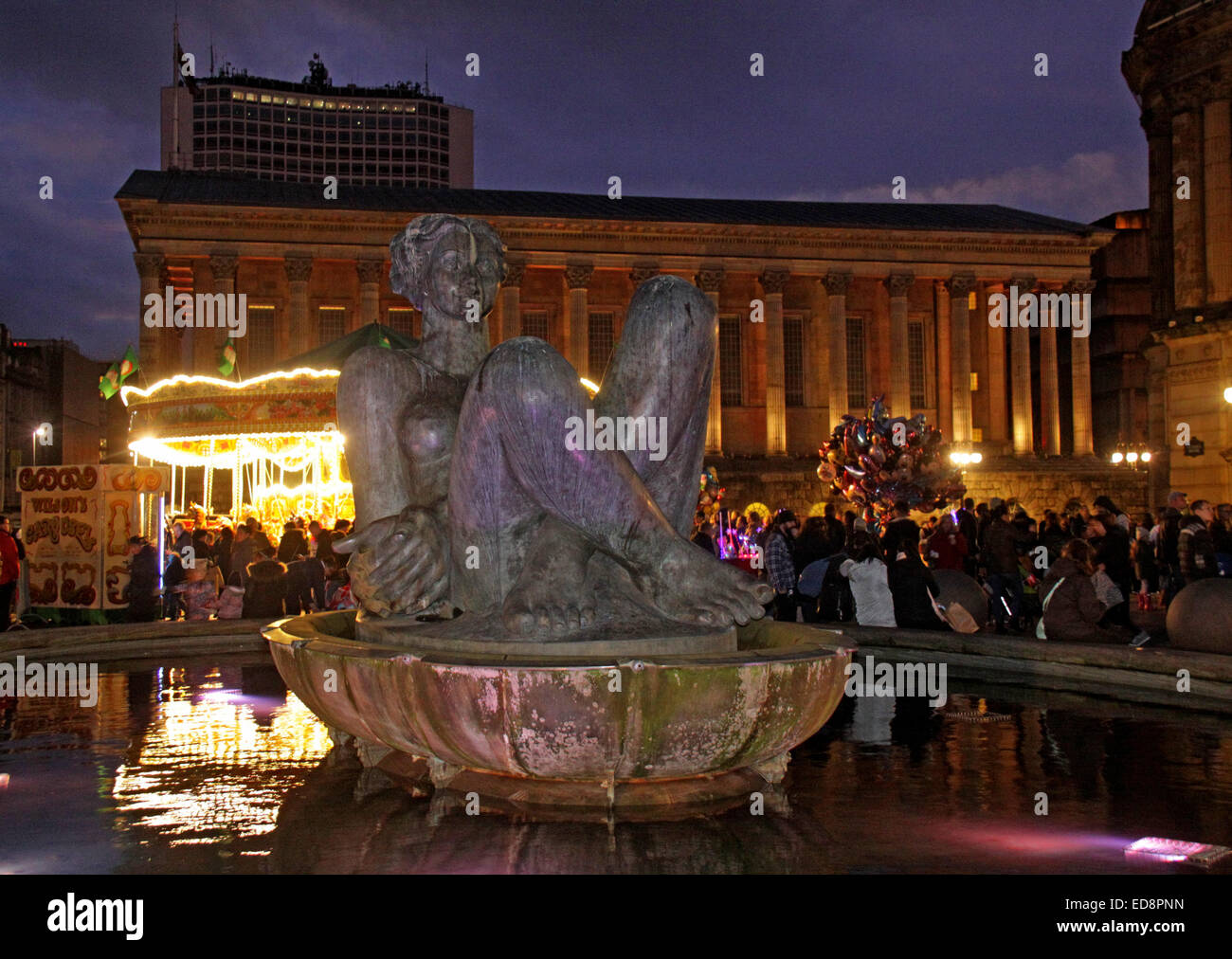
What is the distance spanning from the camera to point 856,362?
4812 centimetres

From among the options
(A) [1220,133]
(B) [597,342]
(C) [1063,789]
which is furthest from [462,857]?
(B) [597,342]

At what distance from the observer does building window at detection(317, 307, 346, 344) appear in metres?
44.2

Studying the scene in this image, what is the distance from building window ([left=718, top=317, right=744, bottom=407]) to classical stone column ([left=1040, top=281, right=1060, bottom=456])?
473 inches

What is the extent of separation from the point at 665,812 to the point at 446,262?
2351mm

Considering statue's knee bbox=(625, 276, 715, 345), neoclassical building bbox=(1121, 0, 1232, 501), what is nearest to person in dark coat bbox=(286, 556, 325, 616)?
statue's knee bbox=(625, 276, 715, 345)

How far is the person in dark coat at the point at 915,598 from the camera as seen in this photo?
9.18m

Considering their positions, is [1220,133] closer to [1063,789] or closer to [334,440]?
[334,440]

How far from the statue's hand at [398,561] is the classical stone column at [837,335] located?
135 ft

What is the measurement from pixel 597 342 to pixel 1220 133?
2470 centimetres

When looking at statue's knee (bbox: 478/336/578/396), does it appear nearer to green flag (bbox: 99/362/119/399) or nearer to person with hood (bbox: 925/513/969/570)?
person with hood (bbox: 925/513/969/570)

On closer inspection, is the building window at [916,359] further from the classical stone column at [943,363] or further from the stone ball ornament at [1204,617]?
the stone ball ornament at [1204,617]

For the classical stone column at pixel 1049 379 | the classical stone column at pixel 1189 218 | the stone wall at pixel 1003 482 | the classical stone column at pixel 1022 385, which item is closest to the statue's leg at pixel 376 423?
the classical stone column at pixel 1189 218

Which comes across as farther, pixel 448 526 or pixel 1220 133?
pixel 1220 133
